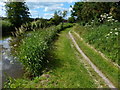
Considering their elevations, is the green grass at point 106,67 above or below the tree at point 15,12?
below

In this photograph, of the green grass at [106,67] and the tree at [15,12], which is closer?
the green grass at [106,67]

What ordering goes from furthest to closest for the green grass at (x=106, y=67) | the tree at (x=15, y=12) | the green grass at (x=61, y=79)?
the tree at (x=15, y=12)
the green grass at (x=106, y=67)
the green grass at (x=61, y=79)

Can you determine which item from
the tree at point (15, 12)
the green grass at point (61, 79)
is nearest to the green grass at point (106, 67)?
the green grass at point (61, 79)

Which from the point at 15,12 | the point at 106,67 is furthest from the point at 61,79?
the point at 15,12

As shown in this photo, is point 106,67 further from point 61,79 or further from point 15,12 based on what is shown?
point 15,12

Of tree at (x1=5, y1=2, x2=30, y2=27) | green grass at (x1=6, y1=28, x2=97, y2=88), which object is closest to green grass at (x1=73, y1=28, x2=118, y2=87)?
green grass at (x1=6, y1=28, x2=97, y2=88)

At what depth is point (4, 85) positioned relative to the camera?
6133mm

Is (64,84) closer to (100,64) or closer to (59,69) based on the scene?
(59,69)

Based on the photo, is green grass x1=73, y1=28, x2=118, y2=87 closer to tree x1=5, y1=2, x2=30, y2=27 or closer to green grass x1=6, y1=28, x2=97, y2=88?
green grass x1=6, y1=28, x2=97, y2=88

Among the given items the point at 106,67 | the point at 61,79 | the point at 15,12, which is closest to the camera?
the point at 61,79

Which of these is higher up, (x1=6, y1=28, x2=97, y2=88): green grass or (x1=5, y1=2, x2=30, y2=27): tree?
(x1=5, y1=2, x2=30, y2=27): tree

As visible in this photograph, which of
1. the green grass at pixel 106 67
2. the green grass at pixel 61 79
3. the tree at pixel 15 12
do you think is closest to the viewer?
the green grass at pixel 61 79

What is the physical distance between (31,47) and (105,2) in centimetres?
1280

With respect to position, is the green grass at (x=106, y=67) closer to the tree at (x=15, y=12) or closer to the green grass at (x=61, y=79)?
the green grass at (x=61, y=79)
